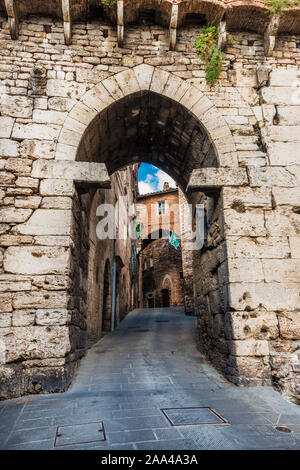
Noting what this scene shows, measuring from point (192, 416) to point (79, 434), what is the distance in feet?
3.13

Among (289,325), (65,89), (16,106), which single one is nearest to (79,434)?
(289,325)

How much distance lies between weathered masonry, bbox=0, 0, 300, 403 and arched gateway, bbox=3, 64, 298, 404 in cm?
2

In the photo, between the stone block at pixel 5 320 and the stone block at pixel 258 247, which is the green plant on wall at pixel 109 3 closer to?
the stone block at pixel 258 247

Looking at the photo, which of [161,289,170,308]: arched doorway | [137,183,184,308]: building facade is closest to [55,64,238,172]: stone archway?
[137,183,184,308]: building facade

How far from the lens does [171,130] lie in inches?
201

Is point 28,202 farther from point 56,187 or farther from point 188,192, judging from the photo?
point 188,192

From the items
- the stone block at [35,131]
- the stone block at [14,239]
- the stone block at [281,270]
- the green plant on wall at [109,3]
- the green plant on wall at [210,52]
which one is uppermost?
the green plant on wall at [109,3]

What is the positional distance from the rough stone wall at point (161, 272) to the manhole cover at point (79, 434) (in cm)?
1680

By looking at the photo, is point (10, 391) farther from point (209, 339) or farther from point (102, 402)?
point (209, 339)

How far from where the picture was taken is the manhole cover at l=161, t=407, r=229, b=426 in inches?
94.3

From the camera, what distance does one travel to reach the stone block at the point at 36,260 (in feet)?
11.4

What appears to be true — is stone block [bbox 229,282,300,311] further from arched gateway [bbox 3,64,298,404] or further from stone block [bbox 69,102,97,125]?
stone block [bbox 69,102,97,125]

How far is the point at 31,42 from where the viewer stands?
167 inches

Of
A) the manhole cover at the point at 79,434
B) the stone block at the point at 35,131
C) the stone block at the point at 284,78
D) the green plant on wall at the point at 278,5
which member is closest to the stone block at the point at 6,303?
the manhole cover at the point at 79,434
